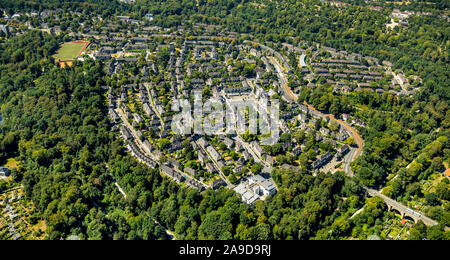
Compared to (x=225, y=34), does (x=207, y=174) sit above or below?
below

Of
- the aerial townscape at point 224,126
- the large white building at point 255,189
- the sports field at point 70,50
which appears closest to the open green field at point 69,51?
the sports field at point 70,50

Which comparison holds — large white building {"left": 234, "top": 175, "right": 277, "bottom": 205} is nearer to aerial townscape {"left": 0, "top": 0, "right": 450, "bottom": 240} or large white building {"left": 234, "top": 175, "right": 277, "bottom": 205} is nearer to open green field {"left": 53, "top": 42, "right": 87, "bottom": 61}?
aerial townscape {"left": 0, "top": 0, "right": 450, "bottom": 240}

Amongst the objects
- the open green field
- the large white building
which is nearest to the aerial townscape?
the large white building

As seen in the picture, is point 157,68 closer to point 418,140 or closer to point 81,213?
point 81,213

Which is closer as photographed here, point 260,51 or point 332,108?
point 332,108

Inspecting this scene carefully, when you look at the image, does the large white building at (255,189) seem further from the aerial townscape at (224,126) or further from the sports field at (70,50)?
the sports field at (70,50)

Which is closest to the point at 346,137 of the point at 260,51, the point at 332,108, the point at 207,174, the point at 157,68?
the point at 332,108
